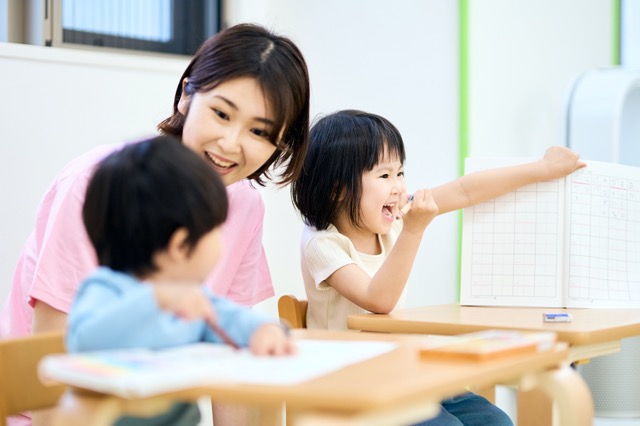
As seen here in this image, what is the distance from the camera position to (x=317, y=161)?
1.85m

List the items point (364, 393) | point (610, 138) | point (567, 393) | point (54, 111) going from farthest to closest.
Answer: point (610, 138), point (54, 111), point (567, 393), point (364, 393)

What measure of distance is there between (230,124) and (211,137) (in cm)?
4

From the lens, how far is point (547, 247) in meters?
1.74

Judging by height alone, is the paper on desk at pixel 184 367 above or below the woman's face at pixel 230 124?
below

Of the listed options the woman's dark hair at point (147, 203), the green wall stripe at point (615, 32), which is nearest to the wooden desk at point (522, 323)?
the woman's dark hair at point (147, 203)

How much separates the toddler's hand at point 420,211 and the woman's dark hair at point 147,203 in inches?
24.3

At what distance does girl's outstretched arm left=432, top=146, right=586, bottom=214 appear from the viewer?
173 cm

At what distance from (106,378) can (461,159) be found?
2.23 m

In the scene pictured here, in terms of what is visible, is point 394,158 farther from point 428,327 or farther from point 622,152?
point 622,152

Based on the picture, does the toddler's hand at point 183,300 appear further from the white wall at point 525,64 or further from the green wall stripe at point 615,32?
the green wall stripe at point 615,32

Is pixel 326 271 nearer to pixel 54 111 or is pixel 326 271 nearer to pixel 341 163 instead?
pixel 341 163

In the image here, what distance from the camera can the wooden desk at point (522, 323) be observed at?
1258mm

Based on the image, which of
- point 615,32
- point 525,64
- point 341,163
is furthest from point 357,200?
point 615,32

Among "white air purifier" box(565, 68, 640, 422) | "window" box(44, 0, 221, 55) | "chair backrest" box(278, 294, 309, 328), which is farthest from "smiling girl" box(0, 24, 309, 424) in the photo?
"white air purifier" box(565, 68, 640, 422)
